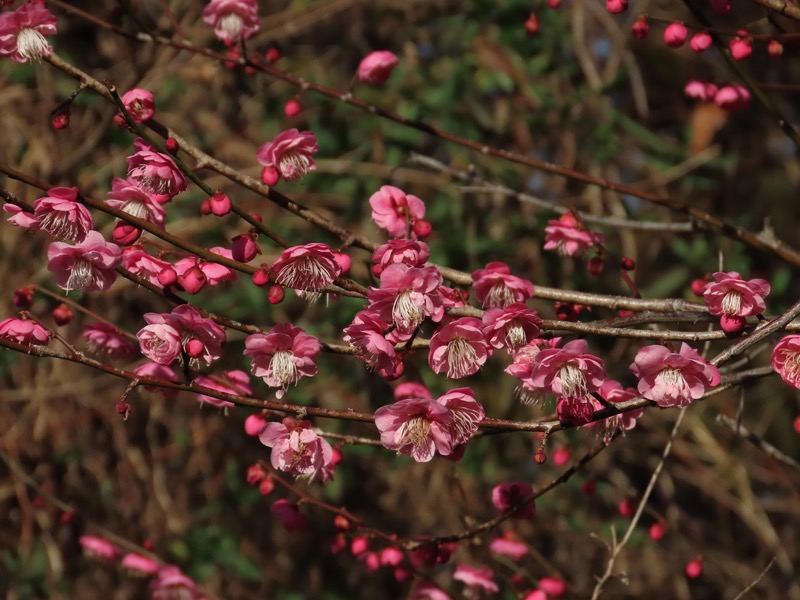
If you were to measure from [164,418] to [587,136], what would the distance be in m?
2.00

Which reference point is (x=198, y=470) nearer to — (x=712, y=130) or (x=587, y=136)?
(x=587, y=136)

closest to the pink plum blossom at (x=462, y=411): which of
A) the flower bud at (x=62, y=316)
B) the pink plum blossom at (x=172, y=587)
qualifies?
the flower bud at (x=62, y=316)

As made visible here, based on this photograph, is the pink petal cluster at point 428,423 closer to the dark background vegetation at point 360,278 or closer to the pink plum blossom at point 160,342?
the pink plum blossom at point 160,342

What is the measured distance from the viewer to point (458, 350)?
151cm

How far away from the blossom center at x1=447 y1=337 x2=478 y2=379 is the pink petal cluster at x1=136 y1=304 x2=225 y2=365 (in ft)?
1.19

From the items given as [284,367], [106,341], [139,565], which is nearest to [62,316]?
[106,341]

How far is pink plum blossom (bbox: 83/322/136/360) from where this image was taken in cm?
188

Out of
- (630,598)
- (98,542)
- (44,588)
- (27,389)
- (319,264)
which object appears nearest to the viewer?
(319,264)

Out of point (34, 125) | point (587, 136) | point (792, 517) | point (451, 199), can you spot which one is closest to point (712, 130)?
point (587, 136)

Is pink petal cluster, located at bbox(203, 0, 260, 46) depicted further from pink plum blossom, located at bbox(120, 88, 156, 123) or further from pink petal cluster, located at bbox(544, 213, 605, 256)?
pink petal cluster, located at bbox(544, 213, 605, 256)

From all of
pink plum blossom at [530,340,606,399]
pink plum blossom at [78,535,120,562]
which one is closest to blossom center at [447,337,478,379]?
pink plum blossom at [530,340,606,399]

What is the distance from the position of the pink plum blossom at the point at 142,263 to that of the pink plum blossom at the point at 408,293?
0.37 metres

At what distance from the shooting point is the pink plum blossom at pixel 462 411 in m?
1.48

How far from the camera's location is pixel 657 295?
141 inches
